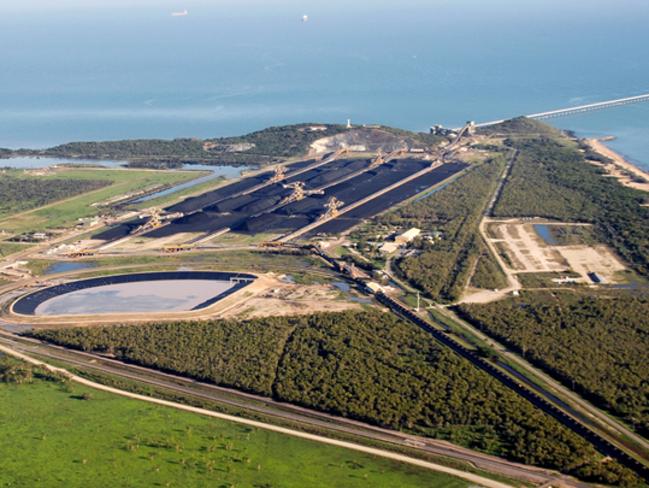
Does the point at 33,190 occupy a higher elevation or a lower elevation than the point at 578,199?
higher

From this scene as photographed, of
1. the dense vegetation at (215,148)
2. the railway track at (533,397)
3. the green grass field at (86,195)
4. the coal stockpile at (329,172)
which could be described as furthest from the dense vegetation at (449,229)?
the green grass field at (86,195)

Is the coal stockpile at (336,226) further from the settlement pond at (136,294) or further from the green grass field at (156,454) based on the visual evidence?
the green grass field at (156,454)

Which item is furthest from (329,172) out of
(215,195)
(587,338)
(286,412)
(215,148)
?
(286,412)

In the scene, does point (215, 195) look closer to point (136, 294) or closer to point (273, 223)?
point (273, 223)

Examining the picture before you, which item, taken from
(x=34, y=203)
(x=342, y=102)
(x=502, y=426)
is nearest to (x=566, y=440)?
(x=502, y=426)

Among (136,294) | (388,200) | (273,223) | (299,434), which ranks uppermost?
(388,200)
